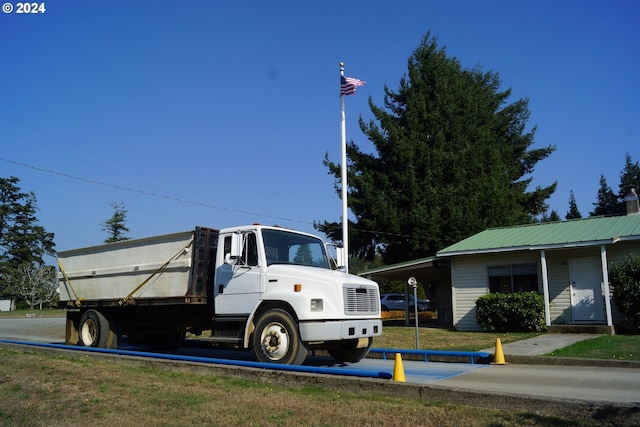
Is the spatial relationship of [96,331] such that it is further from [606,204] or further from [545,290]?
[606,204]

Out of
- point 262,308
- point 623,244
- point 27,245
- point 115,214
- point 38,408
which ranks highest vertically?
point 115,214

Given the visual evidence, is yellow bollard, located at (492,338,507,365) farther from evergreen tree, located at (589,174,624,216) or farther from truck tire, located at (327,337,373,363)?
evergreen tree, located at (589,174,624,216)

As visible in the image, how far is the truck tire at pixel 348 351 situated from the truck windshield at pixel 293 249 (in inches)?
64.5

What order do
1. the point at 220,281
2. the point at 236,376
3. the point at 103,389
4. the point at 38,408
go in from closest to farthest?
the point at 38,408
the point at 103,389
the point at 236,376
the point at 220,281

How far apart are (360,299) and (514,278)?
41.3 feet

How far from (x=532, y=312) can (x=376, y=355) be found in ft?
30.8

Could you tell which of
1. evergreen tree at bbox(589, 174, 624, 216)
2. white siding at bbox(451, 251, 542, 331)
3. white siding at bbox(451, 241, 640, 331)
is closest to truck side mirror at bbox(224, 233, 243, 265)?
white siding at bbox(451, 241, 640, 331)

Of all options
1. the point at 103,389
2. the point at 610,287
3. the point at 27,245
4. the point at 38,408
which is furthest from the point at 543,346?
the point at 27,245

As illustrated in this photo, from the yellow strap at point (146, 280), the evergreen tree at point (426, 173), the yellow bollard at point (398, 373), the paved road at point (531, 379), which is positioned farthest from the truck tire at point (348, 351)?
the evergreen tree at point (426, 173)

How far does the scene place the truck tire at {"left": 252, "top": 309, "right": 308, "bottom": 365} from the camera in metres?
9.20

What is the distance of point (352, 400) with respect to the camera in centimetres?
704

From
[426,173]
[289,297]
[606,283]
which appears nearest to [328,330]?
[289,297]

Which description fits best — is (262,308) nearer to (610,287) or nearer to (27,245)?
(610,287)

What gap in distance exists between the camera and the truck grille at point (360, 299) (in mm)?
9484
